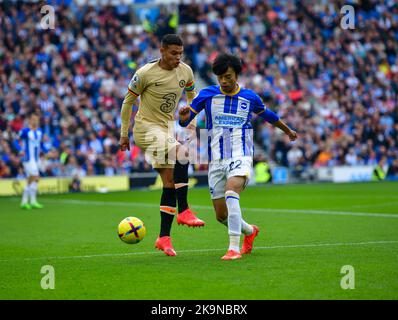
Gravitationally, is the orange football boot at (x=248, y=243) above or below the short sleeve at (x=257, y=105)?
below

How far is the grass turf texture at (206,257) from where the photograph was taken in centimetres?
719

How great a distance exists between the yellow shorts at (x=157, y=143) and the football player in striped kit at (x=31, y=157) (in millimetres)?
10164

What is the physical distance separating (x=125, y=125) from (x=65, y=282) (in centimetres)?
274

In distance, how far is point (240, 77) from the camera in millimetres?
33281

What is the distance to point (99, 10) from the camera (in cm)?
3391

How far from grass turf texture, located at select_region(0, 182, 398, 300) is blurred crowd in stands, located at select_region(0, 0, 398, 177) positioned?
10.5 meters

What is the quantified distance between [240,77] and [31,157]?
14.4 meters

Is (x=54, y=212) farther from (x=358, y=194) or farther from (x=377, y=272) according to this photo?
(x=377, y=272)

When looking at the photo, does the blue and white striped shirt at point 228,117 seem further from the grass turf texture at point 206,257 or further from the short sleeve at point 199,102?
the grass turf texture at point 206,257

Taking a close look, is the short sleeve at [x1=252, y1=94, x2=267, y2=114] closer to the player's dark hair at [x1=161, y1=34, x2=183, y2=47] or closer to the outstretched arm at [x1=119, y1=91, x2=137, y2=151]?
the player's dark hair at [x1=161, y1=34, x2=183, y2=47]

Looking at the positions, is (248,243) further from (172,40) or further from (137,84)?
(172,40)

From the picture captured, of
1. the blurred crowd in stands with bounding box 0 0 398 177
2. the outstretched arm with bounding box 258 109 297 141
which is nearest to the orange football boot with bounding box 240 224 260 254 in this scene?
the outstretched arm with bounding box 258 109 297 141

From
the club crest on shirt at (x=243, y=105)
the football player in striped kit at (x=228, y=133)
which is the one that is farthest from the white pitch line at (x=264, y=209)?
the club crest on shirt at (x=243, y=105)

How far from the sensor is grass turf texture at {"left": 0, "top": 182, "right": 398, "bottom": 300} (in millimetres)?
7188
